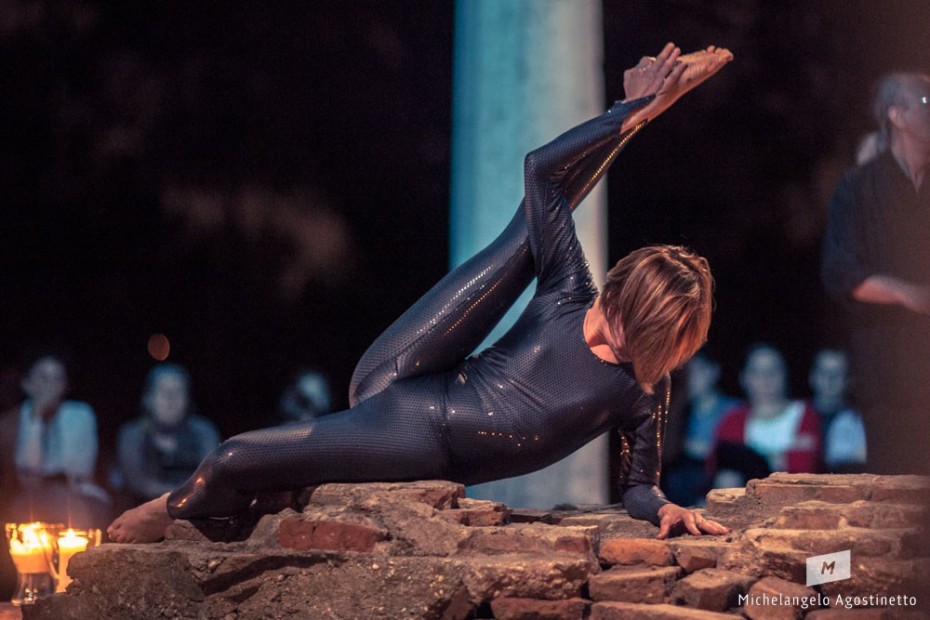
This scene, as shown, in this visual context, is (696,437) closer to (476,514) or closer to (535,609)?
Answer: (476,514)

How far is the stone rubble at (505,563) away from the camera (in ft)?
5.51

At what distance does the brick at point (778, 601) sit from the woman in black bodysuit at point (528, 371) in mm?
221

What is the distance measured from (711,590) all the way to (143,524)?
1066 mm

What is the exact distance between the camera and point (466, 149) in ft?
13.1

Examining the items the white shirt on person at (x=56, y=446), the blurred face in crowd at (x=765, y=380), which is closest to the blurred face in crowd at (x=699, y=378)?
the blurred face in crowd at (x=765, y=380)

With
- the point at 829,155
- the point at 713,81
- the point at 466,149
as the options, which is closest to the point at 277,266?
the point at 466,149

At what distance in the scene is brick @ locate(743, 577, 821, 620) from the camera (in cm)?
166

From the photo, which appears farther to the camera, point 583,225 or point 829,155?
point 829,155

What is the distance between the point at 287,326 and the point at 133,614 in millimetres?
3268

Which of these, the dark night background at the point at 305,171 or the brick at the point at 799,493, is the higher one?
the dark night background at the point at 305,171

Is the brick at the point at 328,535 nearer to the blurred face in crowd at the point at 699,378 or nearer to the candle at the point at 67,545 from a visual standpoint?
the candle at the point at 67,545

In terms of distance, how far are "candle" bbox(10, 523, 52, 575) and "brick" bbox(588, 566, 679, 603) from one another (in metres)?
1.41

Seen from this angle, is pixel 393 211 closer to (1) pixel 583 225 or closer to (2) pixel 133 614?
(1) pixel 583 225

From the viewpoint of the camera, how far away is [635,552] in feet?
5.91
